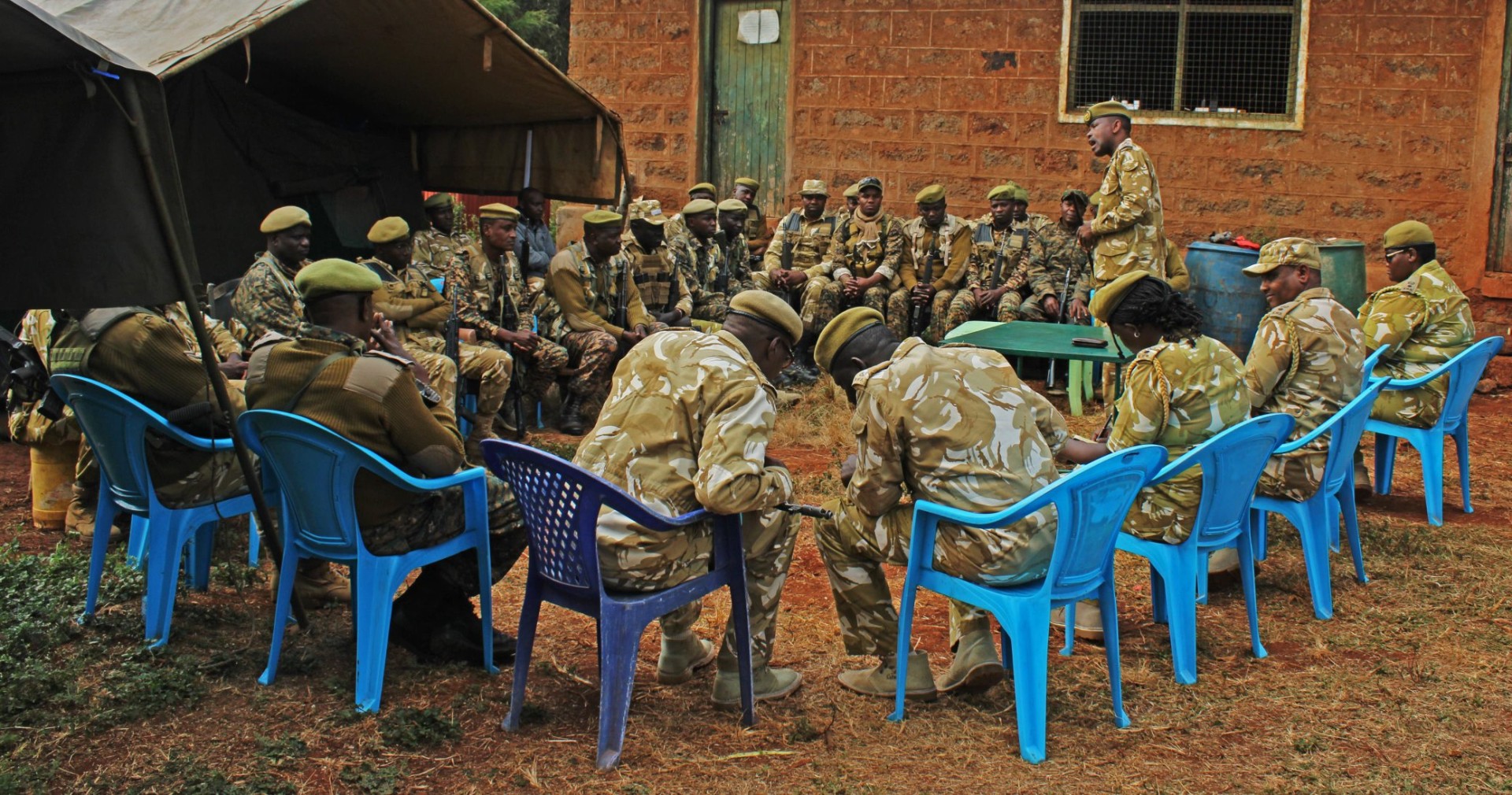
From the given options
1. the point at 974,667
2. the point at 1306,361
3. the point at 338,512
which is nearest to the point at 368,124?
the point at 338,512

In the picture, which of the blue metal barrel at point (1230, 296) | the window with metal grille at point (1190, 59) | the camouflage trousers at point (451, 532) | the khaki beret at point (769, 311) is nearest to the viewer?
the khaki beret at point (769, 311)

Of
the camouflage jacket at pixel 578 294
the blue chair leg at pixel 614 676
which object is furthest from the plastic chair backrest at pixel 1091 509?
the camouflage jacket at pixel 578 294

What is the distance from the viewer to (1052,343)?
8242 mm

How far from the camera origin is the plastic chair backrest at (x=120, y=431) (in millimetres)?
4562

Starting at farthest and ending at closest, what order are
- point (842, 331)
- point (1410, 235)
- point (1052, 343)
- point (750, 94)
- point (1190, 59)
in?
1. point (750, 94)
2. point (1190, 59)
3. point (1052, 343)
4. point (1410, 235)
5. point (842, 331)

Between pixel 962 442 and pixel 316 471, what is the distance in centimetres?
203

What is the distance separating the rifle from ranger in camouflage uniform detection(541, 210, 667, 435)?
2.62 m

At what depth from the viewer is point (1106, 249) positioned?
8.91 metres

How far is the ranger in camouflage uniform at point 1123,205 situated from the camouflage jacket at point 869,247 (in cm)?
222

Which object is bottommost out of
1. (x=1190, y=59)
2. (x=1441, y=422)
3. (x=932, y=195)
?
(x=1441, y=422)

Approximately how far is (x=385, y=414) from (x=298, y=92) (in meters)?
5.09

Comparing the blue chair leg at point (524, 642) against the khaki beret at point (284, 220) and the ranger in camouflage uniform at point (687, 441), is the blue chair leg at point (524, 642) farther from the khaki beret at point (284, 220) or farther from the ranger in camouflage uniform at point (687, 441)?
the khaki beret at point (284, 220)

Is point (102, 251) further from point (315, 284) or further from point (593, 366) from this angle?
point (593, 366)

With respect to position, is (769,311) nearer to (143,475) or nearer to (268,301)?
(143,475)
